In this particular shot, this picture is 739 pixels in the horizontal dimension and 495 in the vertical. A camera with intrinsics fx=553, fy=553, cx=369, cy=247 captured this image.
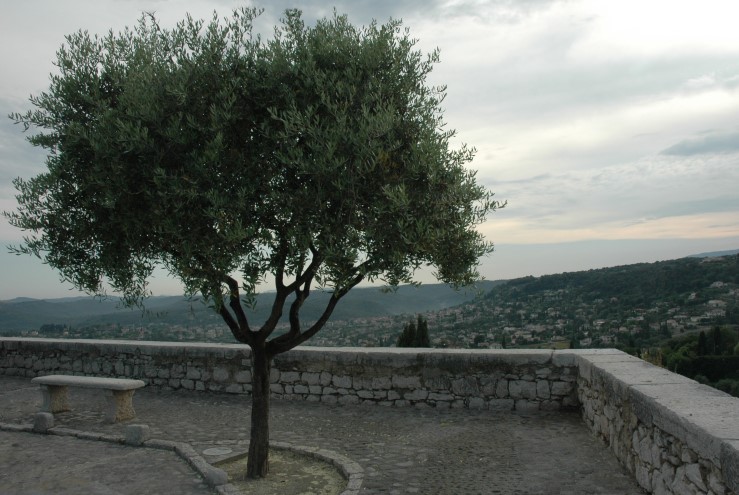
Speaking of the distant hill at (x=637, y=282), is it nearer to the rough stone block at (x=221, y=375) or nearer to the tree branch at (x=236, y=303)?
the rough stone block at (x=221, y=375)

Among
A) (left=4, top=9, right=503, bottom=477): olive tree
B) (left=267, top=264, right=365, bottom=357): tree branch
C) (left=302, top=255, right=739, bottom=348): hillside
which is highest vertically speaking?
(left=4, top=9, right=503, bottom=477): olive tree

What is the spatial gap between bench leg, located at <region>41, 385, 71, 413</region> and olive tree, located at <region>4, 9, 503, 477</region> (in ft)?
14.6

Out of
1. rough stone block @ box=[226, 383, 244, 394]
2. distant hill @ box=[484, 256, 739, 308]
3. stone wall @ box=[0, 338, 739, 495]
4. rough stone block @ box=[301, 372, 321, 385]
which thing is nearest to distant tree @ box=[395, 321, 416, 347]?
stone wall @ box=[0, 338, 739, 495]

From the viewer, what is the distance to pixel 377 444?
801cm

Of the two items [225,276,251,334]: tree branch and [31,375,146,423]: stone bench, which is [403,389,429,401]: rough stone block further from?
[31,375,146,423]: stone bench

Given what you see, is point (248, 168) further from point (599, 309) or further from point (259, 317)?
point (259, 317)

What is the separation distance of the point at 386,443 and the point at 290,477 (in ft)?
5.68

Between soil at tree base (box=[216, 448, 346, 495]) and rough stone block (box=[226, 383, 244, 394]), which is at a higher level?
rough stone block (box=[226, 383, 244, 394])

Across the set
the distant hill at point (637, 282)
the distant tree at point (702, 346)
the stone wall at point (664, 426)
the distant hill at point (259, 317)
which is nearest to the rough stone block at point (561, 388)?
the stone wall at point (664, 426)

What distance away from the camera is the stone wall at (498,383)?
471cm

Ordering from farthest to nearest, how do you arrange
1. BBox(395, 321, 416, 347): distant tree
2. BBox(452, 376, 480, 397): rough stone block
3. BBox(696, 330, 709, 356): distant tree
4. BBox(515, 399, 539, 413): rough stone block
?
BBox(696, 330, 709, 356): distant tree
BBox(395, 321, 416, 347): distant tree
BBox(452, 376, 480, 397): rough stone block
BBox(515, 399, 539, 413): rough stone block

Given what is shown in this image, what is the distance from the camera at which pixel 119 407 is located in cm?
969

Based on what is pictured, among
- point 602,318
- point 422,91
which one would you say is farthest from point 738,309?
point 422,91

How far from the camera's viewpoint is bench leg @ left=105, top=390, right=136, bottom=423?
9.62 m
